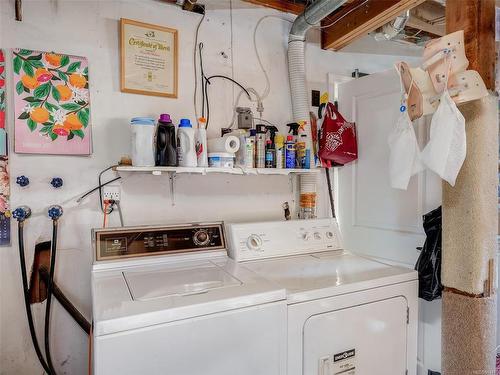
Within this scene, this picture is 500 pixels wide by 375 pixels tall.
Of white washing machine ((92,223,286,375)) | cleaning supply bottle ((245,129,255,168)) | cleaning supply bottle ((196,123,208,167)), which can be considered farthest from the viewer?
cleaning supply bottle ((245,129,255,168))

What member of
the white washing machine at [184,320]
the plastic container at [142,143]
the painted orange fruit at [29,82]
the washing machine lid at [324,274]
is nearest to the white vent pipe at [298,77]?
the washing machine lid at [324,274]

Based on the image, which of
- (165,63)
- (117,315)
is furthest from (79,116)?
(117,315)

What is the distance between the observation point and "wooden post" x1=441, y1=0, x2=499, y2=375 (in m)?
1.42

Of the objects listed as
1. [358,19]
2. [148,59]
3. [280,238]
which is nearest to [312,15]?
[358,19]

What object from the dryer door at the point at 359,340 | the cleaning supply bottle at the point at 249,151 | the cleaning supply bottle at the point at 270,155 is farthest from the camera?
the cleaning supply bottle at the point at 270,155

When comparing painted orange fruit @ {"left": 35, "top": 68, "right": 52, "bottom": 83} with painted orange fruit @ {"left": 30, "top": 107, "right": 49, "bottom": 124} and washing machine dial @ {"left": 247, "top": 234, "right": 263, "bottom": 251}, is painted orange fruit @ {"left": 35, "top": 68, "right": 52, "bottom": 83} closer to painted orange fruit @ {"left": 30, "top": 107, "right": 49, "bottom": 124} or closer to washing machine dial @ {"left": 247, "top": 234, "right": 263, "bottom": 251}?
painted orange fruit @ {"left": 30, "top": 107, "right": 49, "bottom": 124}

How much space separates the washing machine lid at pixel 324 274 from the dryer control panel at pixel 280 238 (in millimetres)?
62

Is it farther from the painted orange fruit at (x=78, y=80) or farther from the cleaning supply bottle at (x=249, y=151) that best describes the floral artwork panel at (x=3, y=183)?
the cleaning supply bottle at (x=249, y=151)

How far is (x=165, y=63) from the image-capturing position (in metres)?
1.97

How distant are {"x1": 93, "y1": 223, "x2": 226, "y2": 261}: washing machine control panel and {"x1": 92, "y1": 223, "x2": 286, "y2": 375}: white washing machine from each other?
20 mm

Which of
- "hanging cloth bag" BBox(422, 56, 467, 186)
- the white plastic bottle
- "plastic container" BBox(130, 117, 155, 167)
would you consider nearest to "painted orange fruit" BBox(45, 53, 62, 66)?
"plastic container" BBox(130, 117, 155, 167)

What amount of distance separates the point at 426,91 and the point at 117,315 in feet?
5.48

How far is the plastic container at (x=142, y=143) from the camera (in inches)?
66.2

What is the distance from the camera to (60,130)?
172 cm
